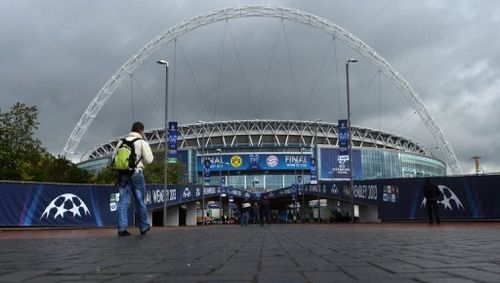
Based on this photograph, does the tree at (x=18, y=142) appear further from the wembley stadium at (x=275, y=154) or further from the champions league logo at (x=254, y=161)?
the champions league logo at (x=254, y=161)

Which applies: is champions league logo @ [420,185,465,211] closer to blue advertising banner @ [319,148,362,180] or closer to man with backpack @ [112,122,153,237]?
man with backpack @ [112,122,153,237]

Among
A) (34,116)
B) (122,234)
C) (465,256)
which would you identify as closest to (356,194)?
(34,116)

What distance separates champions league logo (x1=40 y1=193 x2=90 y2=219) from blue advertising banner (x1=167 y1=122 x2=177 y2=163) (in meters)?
16.6

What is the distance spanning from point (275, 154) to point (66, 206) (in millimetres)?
126475

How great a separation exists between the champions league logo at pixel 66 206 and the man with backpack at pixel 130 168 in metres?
10.2

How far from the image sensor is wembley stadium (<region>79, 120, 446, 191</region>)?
139m

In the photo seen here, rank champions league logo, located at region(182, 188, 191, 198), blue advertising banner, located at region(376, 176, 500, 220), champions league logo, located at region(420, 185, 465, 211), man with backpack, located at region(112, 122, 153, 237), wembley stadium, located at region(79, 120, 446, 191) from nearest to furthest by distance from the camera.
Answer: man with backpack, located at region(112, 122, 153, 237) < blue advertising banner, located at region(376, 176, 500, 220) < champions league logo, located at region(420, 185, 465, 211) < champions league logo, located at region(182, 188, 191, 198) < wembley stadium, located at region(79, 120, 446, 191)

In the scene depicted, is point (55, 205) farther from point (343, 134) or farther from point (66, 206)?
point (343, 134)

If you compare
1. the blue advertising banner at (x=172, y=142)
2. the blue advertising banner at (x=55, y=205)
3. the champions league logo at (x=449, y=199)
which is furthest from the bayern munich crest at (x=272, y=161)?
the blue advertising banner at (x=55, y=205)

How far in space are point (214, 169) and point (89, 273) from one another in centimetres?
13905

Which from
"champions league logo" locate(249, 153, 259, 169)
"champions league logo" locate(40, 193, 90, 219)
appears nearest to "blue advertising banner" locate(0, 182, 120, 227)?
"champions league logo" locate(40, 193, 90, 219)

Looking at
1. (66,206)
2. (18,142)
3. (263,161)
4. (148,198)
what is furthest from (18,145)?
(263,161)

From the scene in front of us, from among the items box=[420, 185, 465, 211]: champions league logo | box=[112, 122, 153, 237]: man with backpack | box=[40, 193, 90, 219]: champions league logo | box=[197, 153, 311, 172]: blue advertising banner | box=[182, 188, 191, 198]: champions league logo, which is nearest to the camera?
box=[112, 122, 153, 237]: man with backpack

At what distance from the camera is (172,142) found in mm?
39562
